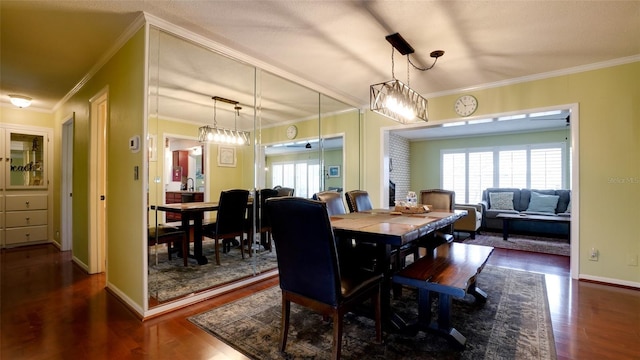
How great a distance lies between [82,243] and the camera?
3531mm

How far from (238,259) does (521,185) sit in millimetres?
6647

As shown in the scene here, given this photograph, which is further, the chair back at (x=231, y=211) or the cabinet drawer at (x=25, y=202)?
the cabinet drawer at (x=25, y=202)

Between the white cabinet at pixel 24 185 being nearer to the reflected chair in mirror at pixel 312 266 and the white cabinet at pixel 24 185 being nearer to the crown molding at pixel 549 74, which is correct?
the reflected chair in mirror at pixel 312 266

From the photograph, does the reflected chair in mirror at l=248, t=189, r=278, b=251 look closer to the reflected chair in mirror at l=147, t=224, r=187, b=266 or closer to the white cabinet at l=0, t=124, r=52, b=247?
the reflected chair in mirror at l=147, t=224, r=187, b=266

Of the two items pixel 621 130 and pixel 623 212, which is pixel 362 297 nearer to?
pixel 623 212

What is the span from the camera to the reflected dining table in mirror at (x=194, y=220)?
9.29ft

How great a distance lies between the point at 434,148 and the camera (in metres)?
7.93

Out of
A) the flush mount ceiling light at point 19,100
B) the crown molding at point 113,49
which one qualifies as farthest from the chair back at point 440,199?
the flush mount ceiling light at point 19,100

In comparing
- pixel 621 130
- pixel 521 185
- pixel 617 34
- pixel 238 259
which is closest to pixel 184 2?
pixel 238 259

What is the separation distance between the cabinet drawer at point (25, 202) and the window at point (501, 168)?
8.56m

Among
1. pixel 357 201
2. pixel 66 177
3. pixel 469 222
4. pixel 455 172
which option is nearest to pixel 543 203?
pixel 469 222

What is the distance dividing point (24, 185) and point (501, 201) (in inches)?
352

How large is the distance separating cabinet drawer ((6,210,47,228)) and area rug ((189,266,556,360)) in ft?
14.5

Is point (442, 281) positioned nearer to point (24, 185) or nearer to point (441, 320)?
point (441, 320)
